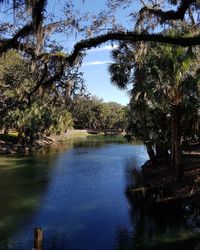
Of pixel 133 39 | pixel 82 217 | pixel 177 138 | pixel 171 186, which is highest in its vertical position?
pixel 133 39

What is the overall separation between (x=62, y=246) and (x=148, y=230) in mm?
4133

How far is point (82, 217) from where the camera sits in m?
19.2

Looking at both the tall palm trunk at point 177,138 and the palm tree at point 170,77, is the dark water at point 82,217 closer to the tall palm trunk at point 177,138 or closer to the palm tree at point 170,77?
the tall palm trunk at point 177,138

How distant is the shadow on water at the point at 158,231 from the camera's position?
1502 centimetres

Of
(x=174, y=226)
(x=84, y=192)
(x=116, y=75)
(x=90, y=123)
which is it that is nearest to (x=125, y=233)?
(x=174, y=226)

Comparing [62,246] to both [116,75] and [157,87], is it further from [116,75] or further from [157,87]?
[116,75]

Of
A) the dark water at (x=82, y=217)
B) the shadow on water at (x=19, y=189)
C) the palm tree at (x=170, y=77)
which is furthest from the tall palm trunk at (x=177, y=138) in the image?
Answer: the shadow on water at (x=19, y=189)

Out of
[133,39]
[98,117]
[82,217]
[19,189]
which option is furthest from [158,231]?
[98,117]

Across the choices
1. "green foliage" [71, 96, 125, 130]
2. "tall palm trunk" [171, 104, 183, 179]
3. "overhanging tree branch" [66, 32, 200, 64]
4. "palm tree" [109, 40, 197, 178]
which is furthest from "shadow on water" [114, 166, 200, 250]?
"green foliage" [71, 96, 125, 130]

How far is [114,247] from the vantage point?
48.9ft

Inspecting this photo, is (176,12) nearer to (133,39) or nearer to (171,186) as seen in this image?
(133,39)

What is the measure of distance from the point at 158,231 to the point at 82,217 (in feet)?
13.1

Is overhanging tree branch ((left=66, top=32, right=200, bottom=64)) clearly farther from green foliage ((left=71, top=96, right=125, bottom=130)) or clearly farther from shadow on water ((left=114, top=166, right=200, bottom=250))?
green foliage ((left=71, top=96, right=125, bottom=130))

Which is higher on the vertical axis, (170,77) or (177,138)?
(170,77)
